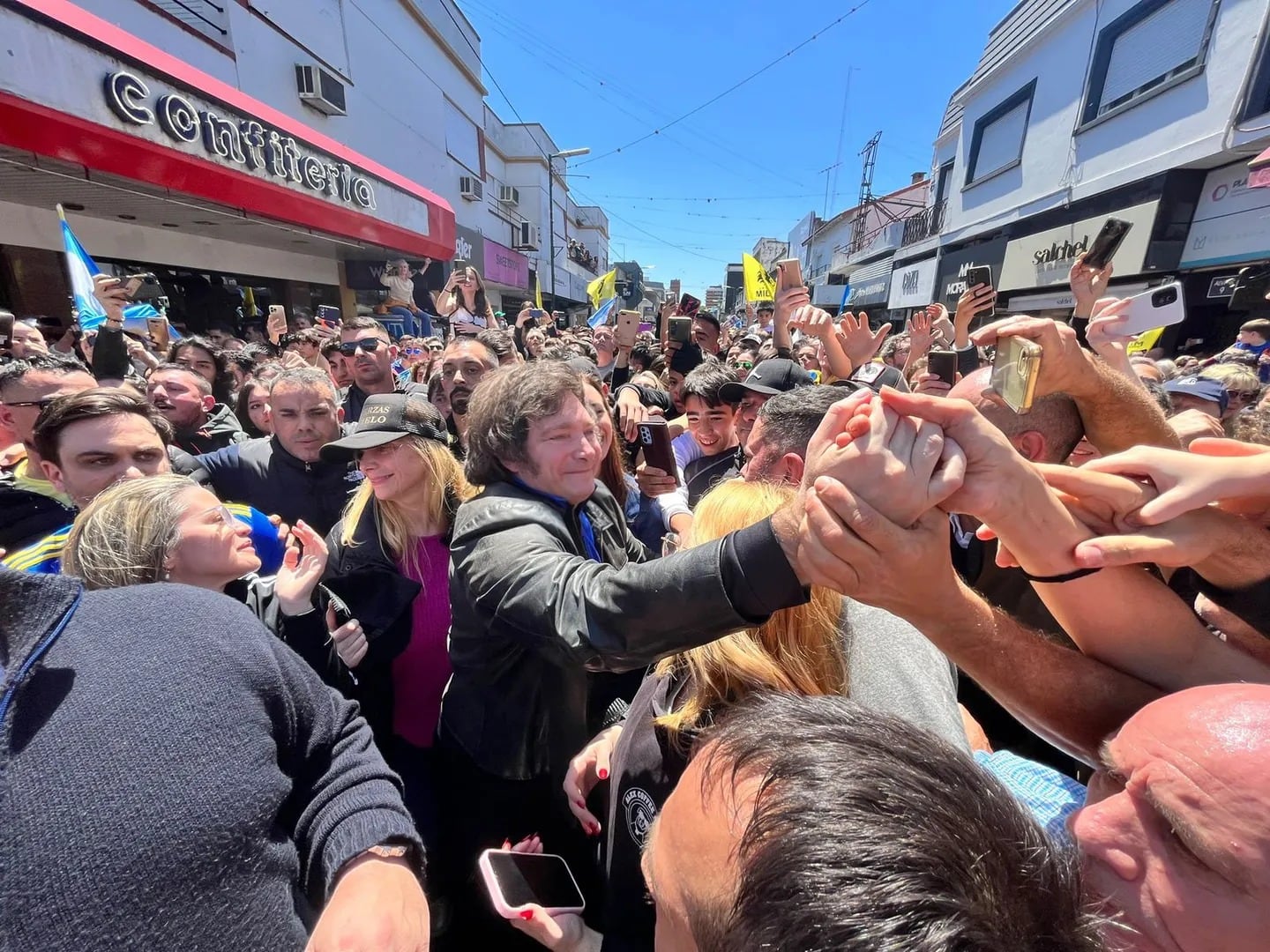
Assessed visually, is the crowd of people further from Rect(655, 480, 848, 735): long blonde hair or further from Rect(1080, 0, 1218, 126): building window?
Rect(1080, 0, 1218, 126): building window

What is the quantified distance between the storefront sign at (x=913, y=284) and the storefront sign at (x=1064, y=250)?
14.0ft

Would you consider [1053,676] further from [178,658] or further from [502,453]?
[178,658]

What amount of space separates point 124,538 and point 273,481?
1621 mm

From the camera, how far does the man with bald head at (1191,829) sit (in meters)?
0.63

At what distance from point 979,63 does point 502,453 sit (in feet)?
66.1

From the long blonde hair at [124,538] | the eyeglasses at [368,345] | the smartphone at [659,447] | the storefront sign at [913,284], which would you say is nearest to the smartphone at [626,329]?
the eyeglasses at [368,345]

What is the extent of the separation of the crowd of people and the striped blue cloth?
12 millimetres

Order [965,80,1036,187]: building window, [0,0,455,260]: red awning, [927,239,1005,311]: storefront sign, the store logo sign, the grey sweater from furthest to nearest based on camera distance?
[927,239,1005,311]: storefront sign < [965,80,1036,187]: building window < the store logo sign < [0,0,455,260]: red awning < the grey sweater

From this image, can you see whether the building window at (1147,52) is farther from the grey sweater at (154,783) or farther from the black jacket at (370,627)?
the grey sweater at (154,783)

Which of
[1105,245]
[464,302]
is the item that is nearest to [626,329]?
[464,302]

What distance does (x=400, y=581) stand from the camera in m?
2.09

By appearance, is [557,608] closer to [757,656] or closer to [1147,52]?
[757,656]

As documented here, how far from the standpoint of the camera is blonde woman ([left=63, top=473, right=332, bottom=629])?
1477mm

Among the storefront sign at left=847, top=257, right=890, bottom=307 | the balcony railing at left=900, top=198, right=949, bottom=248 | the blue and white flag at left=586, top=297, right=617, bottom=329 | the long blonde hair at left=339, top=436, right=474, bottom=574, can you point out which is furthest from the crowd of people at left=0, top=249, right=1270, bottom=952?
the storefront sign at left=847, top=257, right=890, bottom=307
